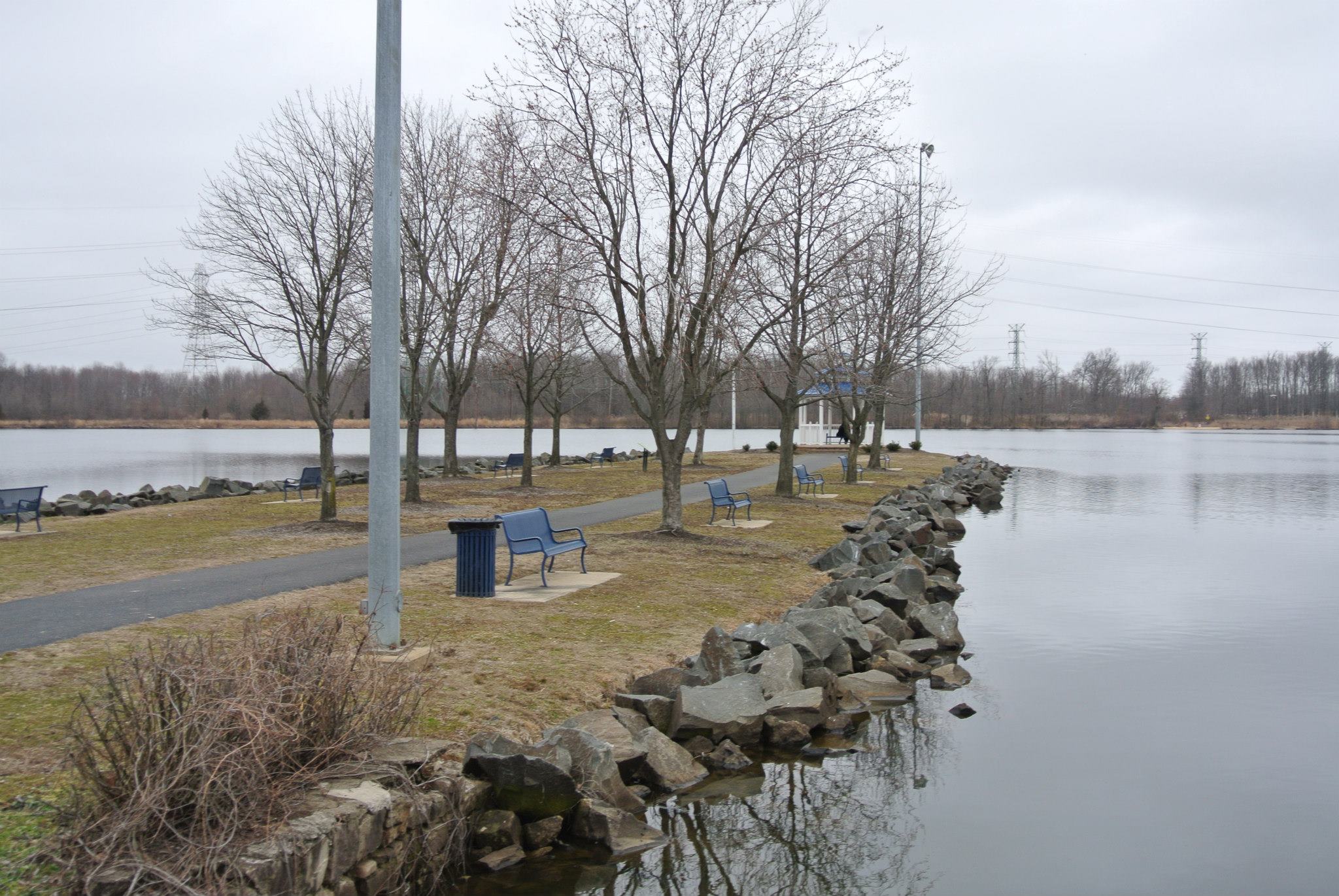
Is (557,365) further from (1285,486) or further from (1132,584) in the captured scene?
(1285,486)

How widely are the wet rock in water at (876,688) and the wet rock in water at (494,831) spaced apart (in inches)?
176

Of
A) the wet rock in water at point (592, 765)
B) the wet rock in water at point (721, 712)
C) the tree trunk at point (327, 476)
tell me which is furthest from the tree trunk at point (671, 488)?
the wet rock in water at point (592, 765)

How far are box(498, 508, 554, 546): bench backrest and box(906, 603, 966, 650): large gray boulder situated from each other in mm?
4495

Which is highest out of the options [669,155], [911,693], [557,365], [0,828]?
[669,155]

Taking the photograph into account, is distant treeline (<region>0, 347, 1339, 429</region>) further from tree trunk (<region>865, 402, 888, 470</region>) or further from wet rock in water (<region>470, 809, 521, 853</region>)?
wet rock in water (<region>470, 809, 521, 853</region>)

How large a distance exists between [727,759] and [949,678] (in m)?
3.53

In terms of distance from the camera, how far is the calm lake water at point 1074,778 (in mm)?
5941

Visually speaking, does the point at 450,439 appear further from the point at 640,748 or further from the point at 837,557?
the point at 640,748

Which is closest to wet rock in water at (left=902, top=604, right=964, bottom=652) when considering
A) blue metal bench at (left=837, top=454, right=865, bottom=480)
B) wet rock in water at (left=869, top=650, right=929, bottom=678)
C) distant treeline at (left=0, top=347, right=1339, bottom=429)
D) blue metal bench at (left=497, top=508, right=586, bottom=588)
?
wet rock in water at (left=869, top=650, right=929, bottom=678)

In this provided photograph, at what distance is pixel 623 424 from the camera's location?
103125 mm

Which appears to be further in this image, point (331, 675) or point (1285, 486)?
point (1285, 486)

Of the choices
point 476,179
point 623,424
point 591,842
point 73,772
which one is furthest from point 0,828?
point 623,424

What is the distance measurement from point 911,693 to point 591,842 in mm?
4681

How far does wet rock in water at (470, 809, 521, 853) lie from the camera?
572cm
